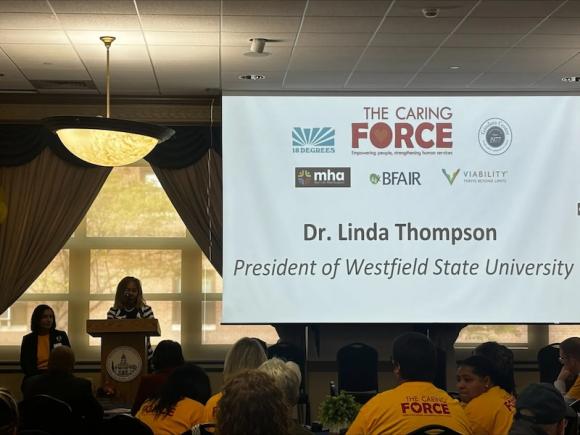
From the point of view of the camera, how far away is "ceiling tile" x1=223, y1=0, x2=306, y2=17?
23.5 feet

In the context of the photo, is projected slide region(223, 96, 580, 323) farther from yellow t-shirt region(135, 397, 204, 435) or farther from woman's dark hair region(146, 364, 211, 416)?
yellow t-shirt region(135, 397, 204, 435)

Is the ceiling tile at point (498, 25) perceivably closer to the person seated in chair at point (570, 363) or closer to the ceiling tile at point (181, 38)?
the ceiling tile at point (181, 38)

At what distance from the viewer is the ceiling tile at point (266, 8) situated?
7.17 m

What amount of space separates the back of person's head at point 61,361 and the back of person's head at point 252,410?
11.9 ft

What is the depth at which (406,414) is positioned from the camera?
431cm

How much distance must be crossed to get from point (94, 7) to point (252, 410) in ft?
15.9

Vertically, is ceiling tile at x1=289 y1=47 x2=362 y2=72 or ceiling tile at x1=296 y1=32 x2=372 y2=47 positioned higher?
ceiling tile at x1=289 y1=47 x2=362 y2=72

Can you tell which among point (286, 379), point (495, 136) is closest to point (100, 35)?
point (286, 379)

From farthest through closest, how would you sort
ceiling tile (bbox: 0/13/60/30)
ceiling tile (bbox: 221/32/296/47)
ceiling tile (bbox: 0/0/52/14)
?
ceiling tile (bbox: 221/32/296/47), ceiling tile (bbox: 0/13/60/30), ceiling tile (bbox: 0/0/52/14)

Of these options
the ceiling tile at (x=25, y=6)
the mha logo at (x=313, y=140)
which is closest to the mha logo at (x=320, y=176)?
the mha logo at (x=313, y=140)

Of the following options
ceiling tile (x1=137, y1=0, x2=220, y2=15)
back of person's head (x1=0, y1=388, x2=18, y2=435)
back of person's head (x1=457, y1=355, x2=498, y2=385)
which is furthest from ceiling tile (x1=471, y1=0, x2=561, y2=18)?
back of person's head (x1=0, y1=388, x2=18, y2=435)

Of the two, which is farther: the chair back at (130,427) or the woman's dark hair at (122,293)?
the woman's dark hair at (122,293)

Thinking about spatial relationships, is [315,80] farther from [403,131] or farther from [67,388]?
[67,388]

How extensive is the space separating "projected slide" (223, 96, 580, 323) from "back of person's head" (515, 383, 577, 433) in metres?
6.19
